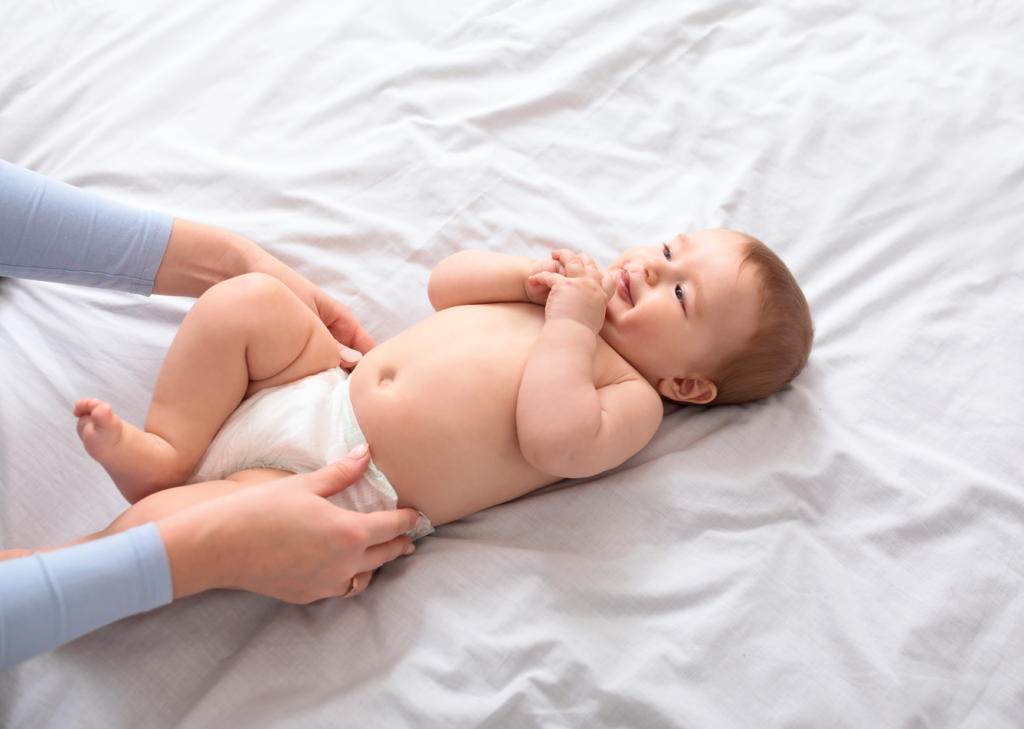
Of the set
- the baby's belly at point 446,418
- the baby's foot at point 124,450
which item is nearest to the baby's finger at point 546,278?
the baby's belly at point 446,418

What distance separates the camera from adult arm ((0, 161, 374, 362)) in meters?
1.17

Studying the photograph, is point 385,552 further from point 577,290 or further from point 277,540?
point 577,290

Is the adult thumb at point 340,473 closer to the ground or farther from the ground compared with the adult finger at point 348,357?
closer to the ground

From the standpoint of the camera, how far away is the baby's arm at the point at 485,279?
1.33 m

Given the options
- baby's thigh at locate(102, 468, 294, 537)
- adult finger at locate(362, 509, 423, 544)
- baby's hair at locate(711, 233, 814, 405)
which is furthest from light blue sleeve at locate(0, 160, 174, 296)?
baby's hair at locate(711, 233, 814, 405)

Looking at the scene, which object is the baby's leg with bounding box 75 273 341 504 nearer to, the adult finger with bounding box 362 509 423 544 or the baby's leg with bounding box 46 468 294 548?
the baby's leg with bounding box 46 468 294 548

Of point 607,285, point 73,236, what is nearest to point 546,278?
point 607,285

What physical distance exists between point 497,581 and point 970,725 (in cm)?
80

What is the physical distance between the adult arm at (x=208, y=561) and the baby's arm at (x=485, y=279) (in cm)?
41

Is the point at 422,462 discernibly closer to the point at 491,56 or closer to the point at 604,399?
the point at 604,399

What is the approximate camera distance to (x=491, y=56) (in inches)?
68.4

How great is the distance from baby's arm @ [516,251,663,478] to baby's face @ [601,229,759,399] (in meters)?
0.06

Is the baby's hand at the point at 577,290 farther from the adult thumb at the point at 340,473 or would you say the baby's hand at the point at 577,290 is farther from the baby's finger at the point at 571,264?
the adult thumb at the point at 340,473

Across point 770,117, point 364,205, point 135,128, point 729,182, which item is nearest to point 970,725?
point 729,182
